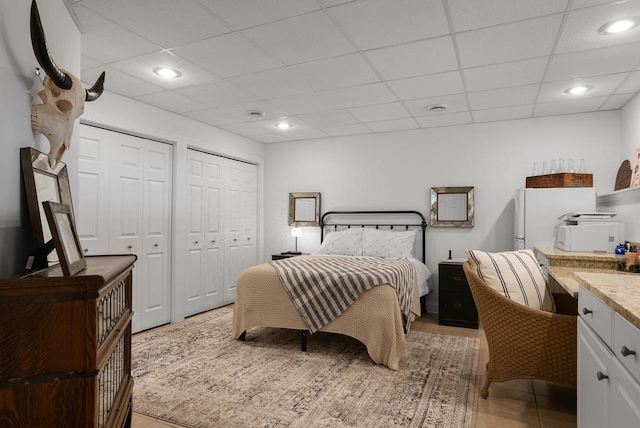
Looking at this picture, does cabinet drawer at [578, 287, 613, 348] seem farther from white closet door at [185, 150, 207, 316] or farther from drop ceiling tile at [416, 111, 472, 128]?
white closet door at [185, 150, 207, 316]

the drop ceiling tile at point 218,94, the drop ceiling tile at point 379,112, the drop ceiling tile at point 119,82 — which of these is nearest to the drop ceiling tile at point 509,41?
the drop ceiling tile at point 379,112

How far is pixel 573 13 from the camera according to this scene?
222 centimetres

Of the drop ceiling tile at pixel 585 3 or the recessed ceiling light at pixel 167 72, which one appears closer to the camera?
the drop ceiling tile at pixel 585 3

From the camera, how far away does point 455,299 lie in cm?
428

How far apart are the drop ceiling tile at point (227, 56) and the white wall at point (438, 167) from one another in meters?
2.60

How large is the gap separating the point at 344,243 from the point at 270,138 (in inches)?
79.2

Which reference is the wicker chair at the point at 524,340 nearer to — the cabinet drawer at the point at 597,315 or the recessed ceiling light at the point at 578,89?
the cabinet drawer at the point at 597,315

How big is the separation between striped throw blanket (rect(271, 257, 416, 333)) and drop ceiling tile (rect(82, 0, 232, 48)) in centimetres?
208

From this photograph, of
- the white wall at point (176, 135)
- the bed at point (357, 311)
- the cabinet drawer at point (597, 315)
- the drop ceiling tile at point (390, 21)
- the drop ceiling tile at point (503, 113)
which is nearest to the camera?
the cabinet drawer at point (597, 315)

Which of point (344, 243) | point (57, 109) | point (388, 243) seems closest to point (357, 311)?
point (388, 243)

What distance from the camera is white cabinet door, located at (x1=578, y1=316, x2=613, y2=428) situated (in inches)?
52.6

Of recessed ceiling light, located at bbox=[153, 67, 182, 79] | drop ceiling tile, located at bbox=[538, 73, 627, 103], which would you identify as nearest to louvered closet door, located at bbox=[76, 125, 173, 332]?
recessed ceiling light, located at bbox=[153, 67, 182, 79]

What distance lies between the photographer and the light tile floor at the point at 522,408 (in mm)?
2203

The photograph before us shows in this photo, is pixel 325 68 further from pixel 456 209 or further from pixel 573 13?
pixel 456 209
